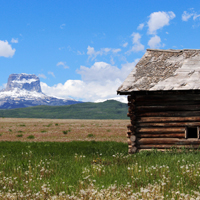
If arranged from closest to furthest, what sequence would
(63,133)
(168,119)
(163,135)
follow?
A: (168,119)
(163,135)
(63,133)

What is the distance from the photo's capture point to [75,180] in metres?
8.59

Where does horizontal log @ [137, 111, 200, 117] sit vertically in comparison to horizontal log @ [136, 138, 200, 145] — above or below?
above

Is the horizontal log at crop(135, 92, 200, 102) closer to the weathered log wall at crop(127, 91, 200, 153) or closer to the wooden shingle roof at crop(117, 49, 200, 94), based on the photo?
the weathered log wall at crop(127, 91, 200, 153)

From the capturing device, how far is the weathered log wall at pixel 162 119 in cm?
1472

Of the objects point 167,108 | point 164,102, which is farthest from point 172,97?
point 167,108

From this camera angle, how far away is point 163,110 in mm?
14977

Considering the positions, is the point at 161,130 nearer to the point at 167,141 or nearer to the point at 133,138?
the point at 167,141

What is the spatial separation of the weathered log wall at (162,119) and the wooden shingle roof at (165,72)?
593 mm

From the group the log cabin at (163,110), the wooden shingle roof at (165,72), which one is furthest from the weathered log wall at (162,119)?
the wooden shingle roof at (165,72)

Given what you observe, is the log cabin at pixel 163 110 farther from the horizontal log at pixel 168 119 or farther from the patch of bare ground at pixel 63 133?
the patch of bare ground at pixel 63 133

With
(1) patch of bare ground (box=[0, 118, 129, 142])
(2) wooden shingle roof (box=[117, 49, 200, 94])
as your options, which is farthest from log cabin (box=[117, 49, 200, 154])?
(1) patch of bare ground (box=[0, 118, 129, 142])

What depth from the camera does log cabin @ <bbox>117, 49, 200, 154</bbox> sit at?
577 inches

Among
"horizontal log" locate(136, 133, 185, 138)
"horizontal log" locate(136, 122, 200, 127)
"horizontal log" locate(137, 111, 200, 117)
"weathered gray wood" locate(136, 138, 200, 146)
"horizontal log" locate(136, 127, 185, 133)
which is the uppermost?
"horizontal log" locate(137, 111, 200, 117)

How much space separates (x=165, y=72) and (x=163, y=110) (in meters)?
2.84
